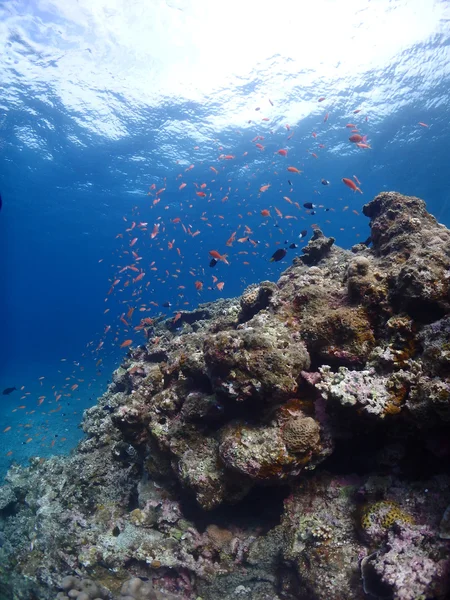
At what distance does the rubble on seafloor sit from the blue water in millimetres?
9154

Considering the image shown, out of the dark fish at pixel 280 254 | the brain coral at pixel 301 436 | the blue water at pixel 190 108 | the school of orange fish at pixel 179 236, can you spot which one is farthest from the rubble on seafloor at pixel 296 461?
the blue water at pixel 190 108

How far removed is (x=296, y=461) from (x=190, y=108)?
29.4 metres

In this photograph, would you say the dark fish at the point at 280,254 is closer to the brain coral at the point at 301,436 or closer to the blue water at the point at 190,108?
the brain coral at the point at 301,436

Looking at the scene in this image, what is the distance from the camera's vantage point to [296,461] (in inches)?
170

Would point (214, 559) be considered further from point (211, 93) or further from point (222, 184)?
point (222, 184)

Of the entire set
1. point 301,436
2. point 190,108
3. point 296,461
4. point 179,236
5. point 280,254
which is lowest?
point 296,461

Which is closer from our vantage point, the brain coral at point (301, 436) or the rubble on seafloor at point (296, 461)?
the rubble on seafloor at point (296, 461)

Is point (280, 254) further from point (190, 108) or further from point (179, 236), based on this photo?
point (179, 236)

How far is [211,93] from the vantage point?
26234 millimetres

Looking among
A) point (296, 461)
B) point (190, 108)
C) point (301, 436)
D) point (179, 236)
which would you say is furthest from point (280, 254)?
point (179, 236)

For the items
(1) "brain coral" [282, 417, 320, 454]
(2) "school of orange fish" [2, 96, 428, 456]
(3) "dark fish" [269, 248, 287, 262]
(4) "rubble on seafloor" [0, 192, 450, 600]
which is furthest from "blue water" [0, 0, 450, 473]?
(1) "brain coral" [282, 417, 320, 454]

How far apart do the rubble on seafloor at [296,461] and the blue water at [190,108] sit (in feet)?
30.0

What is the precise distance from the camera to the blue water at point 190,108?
20016 mm

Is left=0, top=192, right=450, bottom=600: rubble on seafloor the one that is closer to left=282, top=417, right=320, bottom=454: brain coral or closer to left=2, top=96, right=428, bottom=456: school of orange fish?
left=282, top=417, right=320, bottom=454: brain coral
